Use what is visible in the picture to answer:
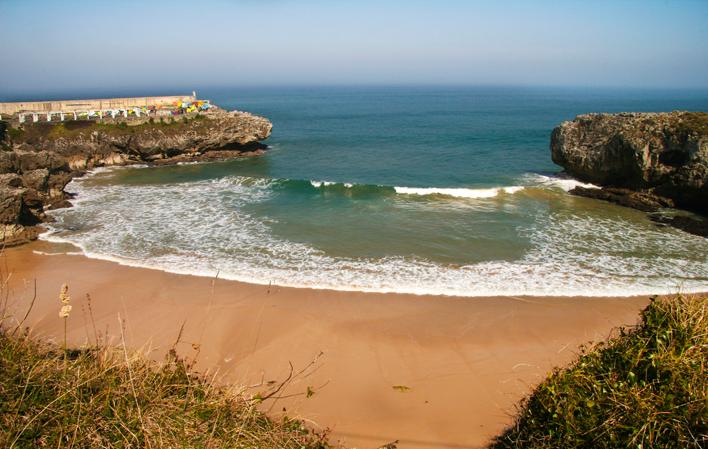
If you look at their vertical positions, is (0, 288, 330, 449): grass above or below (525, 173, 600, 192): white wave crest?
below

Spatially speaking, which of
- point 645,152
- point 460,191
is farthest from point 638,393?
point 645,152

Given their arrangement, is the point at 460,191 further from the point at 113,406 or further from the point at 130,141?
the point at 130,141

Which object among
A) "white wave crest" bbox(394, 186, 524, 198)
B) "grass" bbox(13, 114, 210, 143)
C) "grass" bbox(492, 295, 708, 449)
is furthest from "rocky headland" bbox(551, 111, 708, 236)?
"grass" bbox(13, 114, 210, 143)

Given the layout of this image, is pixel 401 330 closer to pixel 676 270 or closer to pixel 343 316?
pixel 343 316

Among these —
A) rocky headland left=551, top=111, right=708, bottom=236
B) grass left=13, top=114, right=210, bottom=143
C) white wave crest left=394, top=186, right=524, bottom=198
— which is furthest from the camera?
grass left=13, top=114, right=210, bottom=143

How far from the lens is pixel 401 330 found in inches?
474

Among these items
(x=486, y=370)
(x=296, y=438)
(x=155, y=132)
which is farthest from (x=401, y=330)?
(x=155, y=132)

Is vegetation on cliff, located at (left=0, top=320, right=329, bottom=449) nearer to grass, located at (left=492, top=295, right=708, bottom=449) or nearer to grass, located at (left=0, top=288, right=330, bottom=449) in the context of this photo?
grass, located at (left=0, top=288, right=330, bottom=449)

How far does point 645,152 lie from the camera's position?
76.5ft

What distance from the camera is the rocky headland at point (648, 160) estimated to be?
70.4ft

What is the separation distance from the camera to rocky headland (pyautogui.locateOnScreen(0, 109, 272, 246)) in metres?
30.4

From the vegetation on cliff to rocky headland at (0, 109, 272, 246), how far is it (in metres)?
24.6

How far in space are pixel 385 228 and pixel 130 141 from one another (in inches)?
988

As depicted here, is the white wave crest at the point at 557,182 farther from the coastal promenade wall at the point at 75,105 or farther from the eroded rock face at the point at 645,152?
the coastal promenade wall at the point at 75,105
